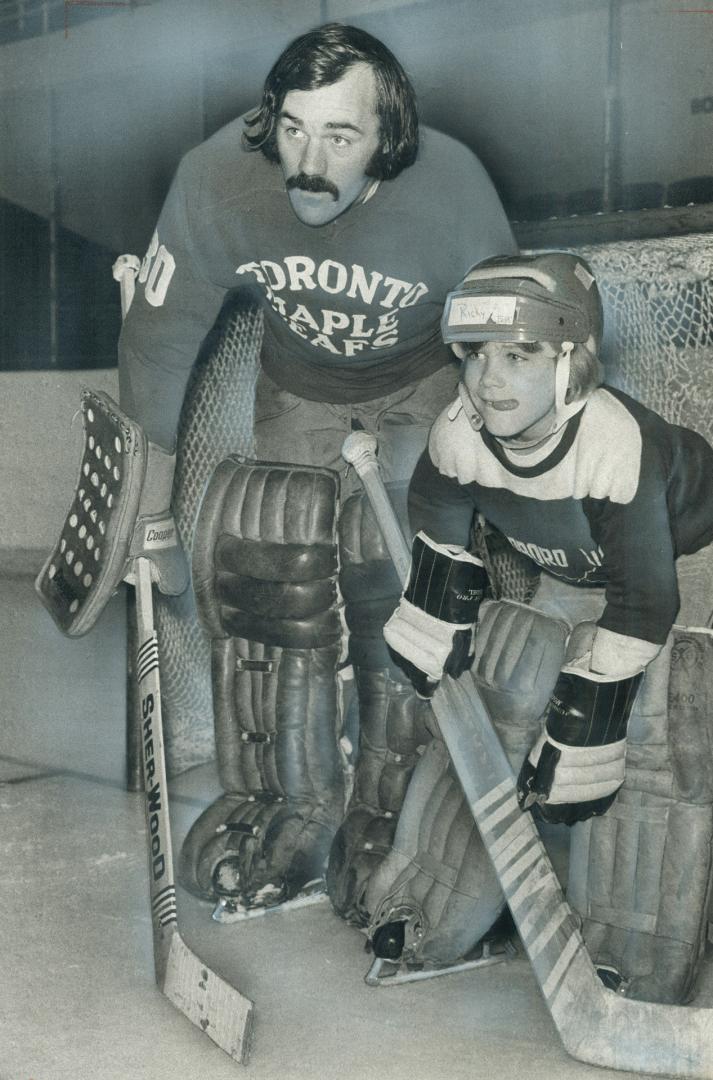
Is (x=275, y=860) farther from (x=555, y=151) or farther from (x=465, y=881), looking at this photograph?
(x=555, y=151)

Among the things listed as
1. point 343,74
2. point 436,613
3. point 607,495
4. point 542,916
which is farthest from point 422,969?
point 343,74

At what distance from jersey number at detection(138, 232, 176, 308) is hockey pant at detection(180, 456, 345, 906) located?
0.99 ft

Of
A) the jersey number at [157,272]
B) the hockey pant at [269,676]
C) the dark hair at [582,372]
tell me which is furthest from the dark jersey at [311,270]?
the dark hair at [582,372]

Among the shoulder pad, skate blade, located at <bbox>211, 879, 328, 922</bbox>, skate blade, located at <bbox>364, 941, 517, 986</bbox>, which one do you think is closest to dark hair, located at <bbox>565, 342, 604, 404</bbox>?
the shoulder pad

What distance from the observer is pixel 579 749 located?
164 cm

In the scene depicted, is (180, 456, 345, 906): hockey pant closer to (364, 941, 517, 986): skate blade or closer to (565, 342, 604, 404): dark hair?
(364, 941, 517, 986): skate blade

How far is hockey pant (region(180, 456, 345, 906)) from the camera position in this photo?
2033 mm

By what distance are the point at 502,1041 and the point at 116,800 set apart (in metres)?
1.07

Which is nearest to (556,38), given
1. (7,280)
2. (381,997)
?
(7,280)

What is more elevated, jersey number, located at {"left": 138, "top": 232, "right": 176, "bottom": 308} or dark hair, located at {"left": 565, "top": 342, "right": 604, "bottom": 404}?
jersey number, located at {"left": 138, "top": 232, "right": 176, "bottom": 308}

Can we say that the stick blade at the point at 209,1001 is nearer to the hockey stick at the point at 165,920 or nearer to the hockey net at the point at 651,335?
the hockey stick at the point at 165,920

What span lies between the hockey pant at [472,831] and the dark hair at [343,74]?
63 centimetres

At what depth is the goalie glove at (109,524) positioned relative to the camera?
1.88m

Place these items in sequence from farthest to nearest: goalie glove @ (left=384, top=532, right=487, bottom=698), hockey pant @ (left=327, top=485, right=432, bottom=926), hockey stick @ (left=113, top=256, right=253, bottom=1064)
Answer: hockey pant @ (left=327, top=485, right=432, bottom=926), goalie glove @ (left=384, top=532, right=487, bottom=698), hockey stick @ (left=113, top=256, right=253, bottom=1064)
